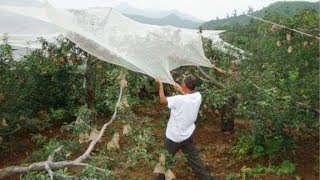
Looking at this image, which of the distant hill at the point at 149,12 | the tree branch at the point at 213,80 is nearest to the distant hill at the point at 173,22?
the distant hill at the point at 149,12

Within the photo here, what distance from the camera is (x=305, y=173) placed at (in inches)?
222

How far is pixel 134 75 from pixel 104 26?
158 cm

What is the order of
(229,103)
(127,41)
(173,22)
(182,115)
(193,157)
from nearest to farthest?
(182,115) → (193,157) → (127,41) → (229,103) → (173,22)

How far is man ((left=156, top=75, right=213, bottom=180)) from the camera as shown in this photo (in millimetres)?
5102

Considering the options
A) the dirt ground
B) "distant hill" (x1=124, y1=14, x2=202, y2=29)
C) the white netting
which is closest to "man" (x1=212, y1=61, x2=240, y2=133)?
the dirt ground

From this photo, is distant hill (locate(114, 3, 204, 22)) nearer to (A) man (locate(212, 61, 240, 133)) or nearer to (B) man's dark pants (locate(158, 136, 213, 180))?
(A) man (locate(212, 61, 240, 133))

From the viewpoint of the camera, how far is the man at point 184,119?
5.10 m

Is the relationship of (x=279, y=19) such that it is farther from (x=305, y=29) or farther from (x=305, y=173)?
(x=305, y=173)

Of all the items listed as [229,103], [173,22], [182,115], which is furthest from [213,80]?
[173,22]

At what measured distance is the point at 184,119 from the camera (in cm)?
514

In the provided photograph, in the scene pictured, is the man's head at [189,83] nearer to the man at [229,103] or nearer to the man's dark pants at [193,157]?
the man's dark pants at [193,157]

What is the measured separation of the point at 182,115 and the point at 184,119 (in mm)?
52

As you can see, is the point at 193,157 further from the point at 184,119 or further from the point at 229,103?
the point at 229,103

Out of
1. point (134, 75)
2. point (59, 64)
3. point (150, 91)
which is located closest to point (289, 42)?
point (134, 75)
